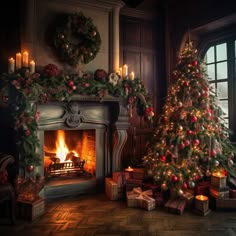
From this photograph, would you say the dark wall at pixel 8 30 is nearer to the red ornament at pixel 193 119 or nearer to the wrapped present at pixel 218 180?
the red ornament at pixel 193 119

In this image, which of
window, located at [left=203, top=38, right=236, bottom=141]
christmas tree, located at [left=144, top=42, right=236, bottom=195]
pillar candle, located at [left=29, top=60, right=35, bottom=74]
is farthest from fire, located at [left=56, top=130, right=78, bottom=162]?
window, located at [left=203, top=38, right=236, bottom=141]

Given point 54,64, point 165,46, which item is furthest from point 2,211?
point 165,46

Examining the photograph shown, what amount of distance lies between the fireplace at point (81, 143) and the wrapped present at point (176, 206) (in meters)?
1.13

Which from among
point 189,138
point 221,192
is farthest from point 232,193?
point 189,138

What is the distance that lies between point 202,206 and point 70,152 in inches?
88.3

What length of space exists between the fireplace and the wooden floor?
59 cm

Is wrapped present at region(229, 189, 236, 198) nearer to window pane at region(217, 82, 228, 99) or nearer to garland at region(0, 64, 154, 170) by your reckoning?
window pane at region(217, 82, 228, 99)

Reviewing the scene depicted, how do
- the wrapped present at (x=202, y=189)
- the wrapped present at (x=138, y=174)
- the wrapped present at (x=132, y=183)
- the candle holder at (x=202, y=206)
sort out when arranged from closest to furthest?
the candle holder at (x=202, y=206), the wrapped present at (x=202, y=189), the wrapped present at (x=132, y=183), the wrapped present at (x=138, y=174)

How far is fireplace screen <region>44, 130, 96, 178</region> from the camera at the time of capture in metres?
4.04

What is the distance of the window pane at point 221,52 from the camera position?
4422mm

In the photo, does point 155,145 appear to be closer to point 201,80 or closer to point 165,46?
point 201,80

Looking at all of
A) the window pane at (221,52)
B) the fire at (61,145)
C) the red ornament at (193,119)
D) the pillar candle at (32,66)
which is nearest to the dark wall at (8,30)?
the pillar candle at (32,66)

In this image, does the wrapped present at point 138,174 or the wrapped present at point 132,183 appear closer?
the wrapped present at point 132,183

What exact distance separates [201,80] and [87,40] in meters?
1.79
